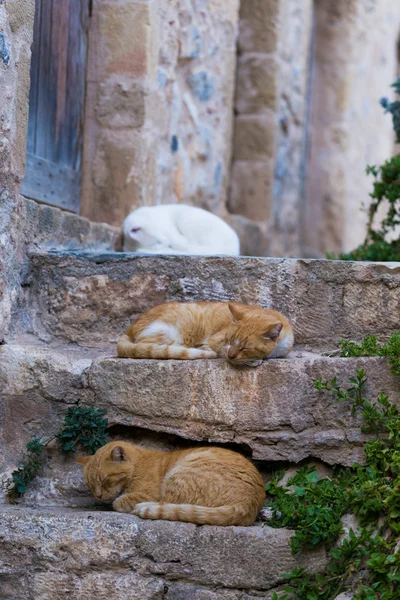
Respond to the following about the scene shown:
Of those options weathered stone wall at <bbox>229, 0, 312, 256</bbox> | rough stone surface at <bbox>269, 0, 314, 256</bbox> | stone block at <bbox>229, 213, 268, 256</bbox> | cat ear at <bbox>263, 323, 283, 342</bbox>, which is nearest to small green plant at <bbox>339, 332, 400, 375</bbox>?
cat ear at <bbox>263, 323, 283, 342</bbox>

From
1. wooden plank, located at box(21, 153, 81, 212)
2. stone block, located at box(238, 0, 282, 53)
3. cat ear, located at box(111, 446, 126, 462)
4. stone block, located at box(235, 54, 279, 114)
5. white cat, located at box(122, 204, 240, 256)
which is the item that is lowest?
cat ear, located at box(111, 446, 126, 462)

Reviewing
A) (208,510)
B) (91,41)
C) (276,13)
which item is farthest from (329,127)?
(208,510)

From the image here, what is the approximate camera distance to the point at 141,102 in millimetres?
5445

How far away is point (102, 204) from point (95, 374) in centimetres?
205

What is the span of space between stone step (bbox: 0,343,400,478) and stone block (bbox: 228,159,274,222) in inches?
161

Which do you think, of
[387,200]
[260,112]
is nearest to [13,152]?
[387,200]

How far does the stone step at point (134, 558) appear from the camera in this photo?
3.16 meters

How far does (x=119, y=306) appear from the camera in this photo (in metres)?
4.21

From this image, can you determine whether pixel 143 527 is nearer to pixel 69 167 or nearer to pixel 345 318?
pixel 345 318

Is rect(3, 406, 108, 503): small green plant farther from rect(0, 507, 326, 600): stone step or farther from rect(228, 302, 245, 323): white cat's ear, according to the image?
rect(228, 302, 245, 323): white cat's ear

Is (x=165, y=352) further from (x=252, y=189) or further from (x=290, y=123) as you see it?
(x=290, y=123)

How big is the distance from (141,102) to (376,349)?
8.38ft

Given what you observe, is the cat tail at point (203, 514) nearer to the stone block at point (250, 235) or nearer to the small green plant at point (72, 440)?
the small green plant at point (72, 440)

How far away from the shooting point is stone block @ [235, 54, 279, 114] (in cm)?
769
